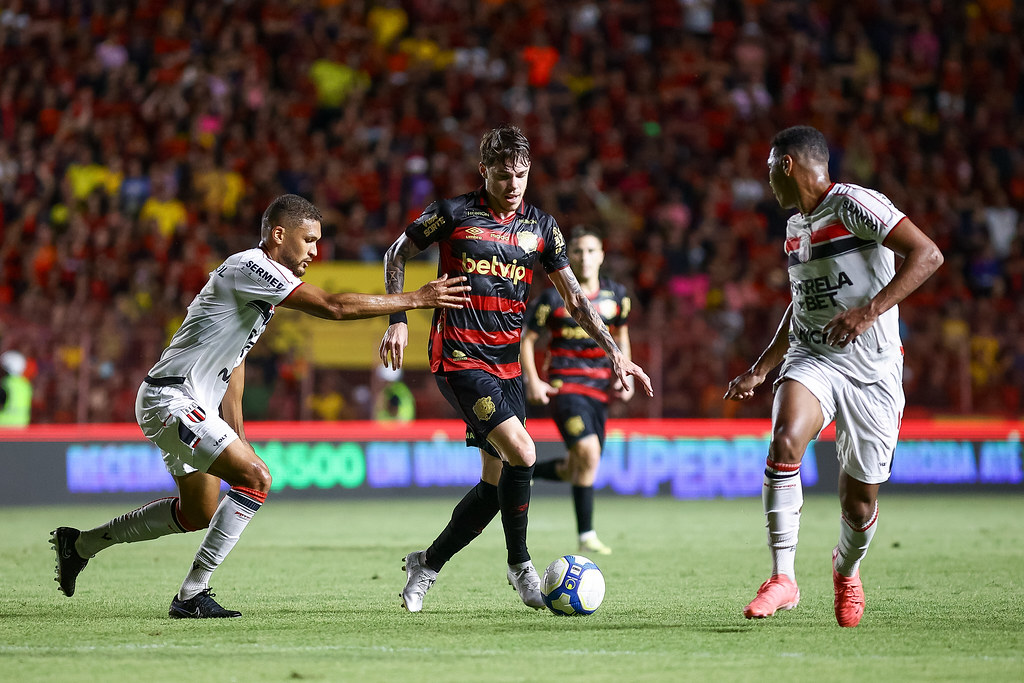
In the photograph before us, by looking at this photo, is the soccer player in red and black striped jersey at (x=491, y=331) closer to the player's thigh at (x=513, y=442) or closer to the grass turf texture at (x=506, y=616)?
the player's thigh at (x=513, y=442)

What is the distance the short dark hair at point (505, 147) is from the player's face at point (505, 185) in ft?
0.07

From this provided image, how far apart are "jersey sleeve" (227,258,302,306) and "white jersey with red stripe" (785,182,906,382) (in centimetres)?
243

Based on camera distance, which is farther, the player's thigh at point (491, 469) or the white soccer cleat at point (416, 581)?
the player's thigh at point (491, 469)

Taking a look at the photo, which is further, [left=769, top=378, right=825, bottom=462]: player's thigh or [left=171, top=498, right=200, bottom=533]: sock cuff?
[left=171, top=498, right=200, bottom=533]: sock cuff

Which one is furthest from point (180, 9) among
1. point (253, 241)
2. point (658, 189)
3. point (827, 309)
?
point (827, 309)

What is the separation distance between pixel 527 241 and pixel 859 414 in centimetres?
187

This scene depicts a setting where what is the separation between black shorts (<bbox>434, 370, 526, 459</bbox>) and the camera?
6316mm

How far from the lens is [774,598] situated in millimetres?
5820

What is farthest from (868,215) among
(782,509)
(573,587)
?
(573,587)

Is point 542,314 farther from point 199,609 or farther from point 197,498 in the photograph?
point 199,609

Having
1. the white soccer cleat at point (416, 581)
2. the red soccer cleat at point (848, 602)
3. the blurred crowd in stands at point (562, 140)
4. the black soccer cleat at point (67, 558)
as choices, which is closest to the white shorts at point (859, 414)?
the red soccer cleat at point (848, 602)

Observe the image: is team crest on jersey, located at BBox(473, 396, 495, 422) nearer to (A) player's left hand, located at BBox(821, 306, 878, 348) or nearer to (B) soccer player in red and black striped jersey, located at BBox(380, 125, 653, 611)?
(B) soccer player in red and black striped jersey, located at BBox(380, 125, 653, 611)

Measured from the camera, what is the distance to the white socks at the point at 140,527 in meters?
6.51

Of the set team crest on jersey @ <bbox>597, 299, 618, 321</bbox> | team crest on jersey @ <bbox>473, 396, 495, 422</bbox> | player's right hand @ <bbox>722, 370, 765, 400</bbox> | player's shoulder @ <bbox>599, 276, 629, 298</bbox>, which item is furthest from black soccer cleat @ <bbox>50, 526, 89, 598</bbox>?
player's shoulder @ <bbox>599, 276, 629, 298</bbox>
